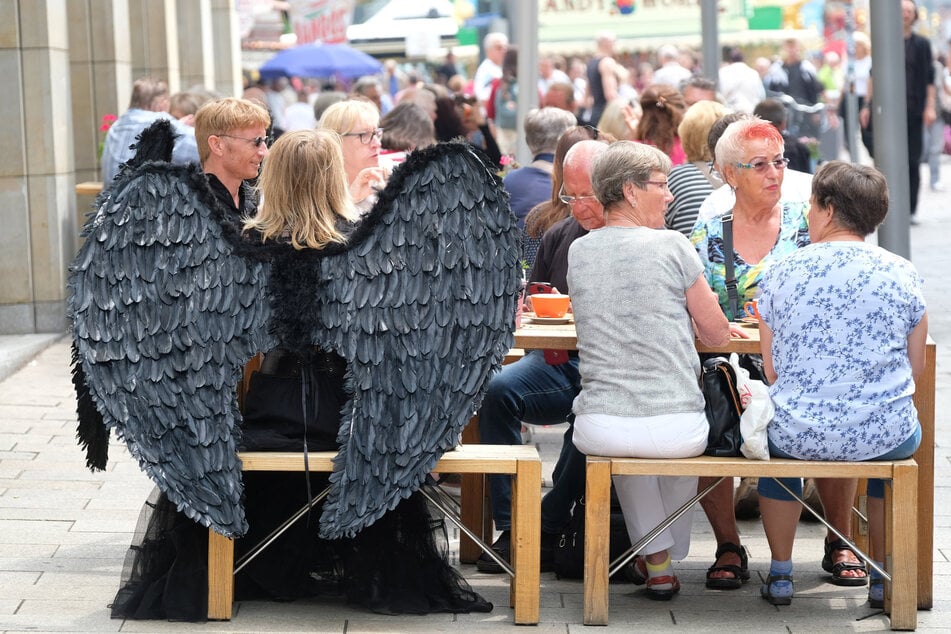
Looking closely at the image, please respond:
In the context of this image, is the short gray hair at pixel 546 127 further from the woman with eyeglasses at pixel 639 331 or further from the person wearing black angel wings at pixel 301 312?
the person wearing black angel wings at pixel 301 312

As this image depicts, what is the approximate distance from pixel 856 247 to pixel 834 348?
0.32m

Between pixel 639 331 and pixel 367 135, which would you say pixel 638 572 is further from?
pixel 367 135

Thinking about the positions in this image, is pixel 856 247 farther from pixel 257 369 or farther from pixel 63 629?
pixel 63 629

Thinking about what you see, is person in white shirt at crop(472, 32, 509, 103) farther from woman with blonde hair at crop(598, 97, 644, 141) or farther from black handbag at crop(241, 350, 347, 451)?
black handbag at crop(241, 350, 347, 451)

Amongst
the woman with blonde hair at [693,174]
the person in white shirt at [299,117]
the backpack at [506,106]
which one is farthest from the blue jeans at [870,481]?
the person in white shirt at [299,117]

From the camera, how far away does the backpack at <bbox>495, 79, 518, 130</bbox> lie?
49.5ft

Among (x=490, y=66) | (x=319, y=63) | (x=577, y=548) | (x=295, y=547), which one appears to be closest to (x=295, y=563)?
(x=295, y=547)

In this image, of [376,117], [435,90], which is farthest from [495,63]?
[376,117]

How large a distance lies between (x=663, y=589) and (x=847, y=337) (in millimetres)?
1026

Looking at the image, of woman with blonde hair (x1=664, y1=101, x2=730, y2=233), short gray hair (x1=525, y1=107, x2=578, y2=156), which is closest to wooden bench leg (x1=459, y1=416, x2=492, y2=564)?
woman with blonde hair (x1=664, y1=101, x2=730, y2=233)

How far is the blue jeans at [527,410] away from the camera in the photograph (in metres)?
5.30

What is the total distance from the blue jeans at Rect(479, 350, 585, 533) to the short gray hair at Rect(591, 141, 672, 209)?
87 cm

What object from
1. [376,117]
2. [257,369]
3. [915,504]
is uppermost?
[376,117]

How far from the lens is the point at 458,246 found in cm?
464
